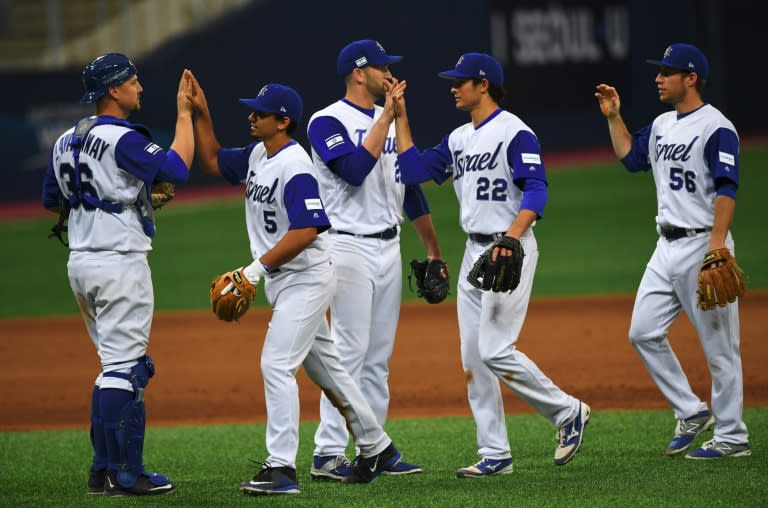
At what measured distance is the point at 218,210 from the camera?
19.5 meters

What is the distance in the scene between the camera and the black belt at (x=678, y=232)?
5992mm

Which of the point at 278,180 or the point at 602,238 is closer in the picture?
the point at 278,180

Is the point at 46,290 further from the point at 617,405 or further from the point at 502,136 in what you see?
the point at 502,136

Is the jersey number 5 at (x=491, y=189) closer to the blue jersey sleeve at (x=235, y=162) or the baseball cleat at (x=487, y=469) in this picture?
the blue jersey sleeve at (x=235, y=162)

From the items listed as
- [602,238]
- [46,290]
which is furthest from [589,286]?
[46,290]

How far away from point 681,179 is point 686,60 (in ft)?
2.04

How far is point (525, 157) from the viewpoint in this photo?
5.69 meters

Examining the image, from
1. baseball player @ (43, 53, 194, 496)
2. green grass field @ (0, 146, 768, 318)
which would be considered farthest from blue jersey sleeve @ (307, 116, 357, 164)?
green grass field @ (0, 146, 768, 318)

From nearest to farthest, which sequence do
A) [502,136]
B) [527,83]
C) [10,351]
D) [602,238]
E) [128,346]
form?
1. [128,346]
2. [502,136]
3. [10,351]
4. [602,238]
5. [527,83]

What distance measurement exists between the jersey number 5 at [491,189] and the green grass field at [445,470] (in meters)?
1.36

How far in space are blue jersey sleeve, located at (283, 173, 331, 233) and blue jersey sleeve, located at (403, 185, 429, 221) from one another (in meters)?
1.06

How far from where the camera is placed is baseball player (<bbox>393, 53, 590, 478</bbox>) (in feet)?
18.8

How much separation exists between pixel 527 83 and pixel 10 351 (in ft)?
35.5

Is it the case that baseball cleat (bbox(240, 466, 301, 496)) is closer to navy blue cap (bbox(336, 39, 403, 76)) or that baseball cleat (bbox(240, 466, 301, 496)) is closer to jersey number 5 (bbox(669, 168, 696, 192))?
navy blue cap (bbox(336, 39, 403, 76))
